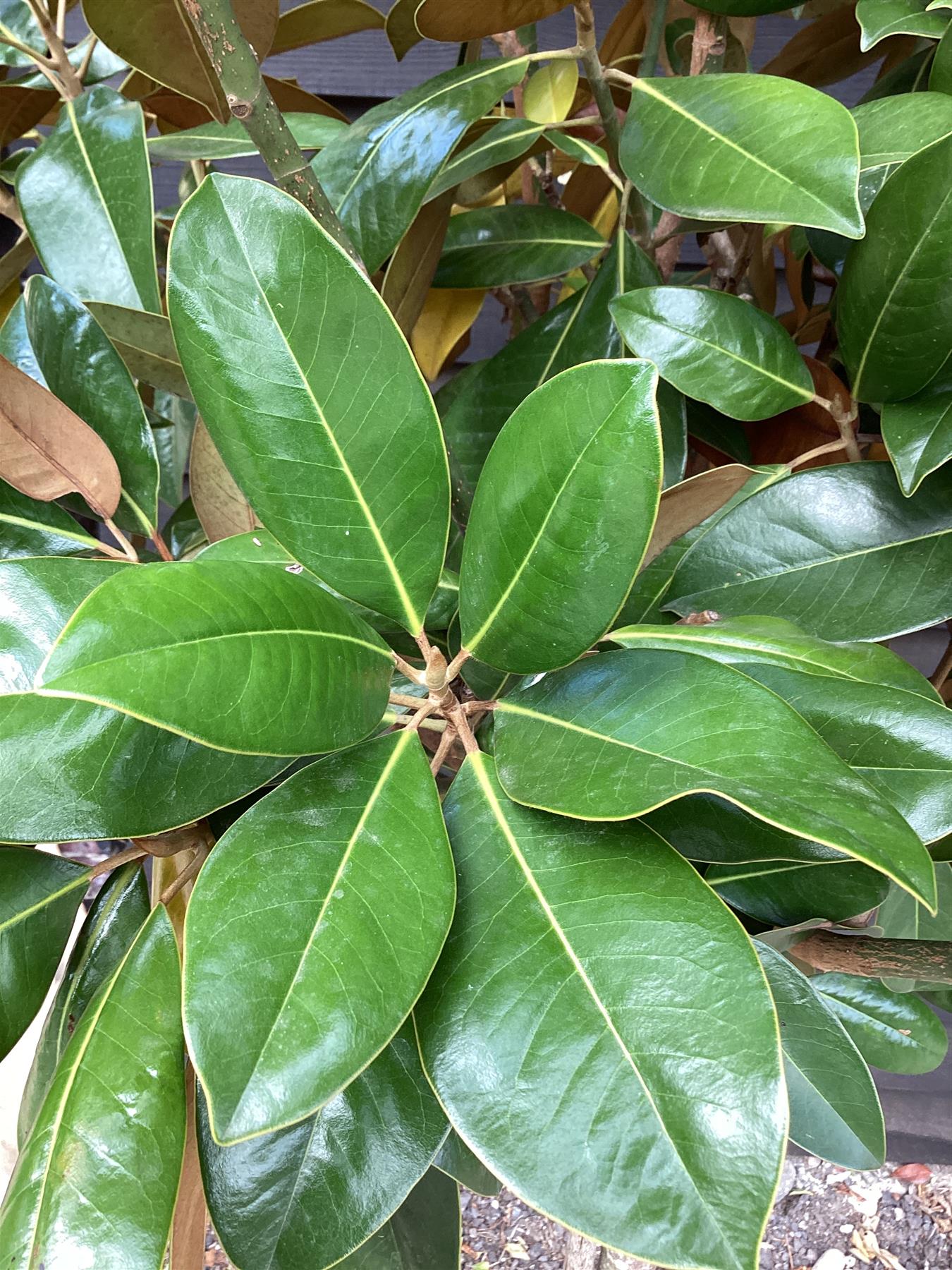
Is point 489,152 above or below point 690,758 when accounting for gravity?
above

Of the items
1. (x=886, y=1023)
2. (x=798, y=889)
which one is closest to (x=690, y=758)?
(x=798, y=889)

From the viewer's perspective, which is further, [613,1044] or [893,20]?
[893,20]

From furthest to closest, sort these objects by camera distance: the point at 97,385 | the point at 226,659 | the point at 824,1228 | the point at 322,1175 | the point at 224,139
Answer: the point at 824,1228 → the point at 224,139 → the point at 97,385 → the point at 322,1175 → the point at 226,659

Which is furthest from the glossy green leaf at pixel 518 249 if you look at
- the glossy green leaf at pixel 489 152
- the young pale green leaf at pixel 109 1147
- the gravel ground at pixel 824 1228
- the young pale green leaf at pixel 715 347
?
the gravel ground at pixel 824 1228

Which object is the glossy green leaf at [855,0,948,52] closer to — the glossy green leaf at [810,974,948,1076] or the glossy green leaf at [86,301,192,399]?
the glossy green leaf at [86,301,192,399]

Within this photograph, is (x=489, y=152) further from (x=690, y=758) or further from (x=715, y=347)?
(x=690, y=758)

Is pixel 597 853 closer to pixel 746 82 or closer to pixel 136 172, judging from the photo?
pixel 746 82

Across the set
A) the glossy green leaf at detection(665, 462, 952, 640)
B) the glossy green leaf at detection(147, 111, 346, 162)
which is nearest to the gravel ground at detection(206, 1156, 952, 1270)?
the glossy green leaf at detection(665, 462, 952, 640)

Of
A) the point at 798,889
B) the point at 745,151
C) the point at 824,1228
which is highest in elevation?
the point at 745,151
